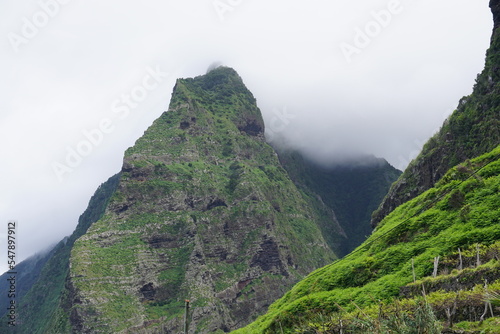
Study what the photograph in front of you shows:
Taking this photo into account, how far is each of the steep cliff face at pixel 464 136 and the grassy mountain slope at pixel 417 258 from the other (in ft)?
83.2

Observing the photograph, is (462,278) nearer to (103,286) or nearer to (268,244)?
(103,286)

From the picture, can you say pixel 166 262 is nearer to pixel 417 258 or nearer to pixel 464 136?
pixel 464 136

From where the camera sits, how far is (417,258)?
1160 inches

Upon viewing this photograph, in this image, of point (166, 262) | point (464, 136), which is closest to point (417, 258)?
point (464, 136)

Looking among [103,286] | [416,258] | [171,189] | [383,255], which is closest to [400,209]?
[383,255]

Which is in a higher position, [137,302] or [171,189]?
[171,189]

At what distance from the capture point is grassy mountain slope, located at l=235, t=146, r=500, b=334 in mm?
24295

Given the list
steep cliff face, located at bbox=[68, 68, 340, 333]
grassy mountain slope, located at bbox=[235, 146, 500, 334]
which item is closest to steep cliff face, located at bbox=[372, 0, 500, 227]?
grassy mountain slope, located at bbox=[235, 146, 500, 334]

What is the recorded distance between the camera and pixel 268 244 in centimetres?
19688

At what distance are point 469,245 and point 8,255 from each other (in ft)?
182

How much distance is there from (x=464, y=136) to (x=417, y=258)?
45960mm

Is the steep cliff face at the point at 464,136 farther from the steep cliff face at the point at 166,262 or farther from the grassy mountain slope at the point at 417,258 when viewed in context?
the steep cliff face at the point at 166,262

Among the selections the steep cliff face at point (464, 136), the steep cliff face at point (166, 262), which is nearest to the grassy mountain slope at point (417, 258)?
the steep cliff face at point (464, 136)

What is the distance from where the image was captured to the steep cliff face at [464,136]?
61969mm
